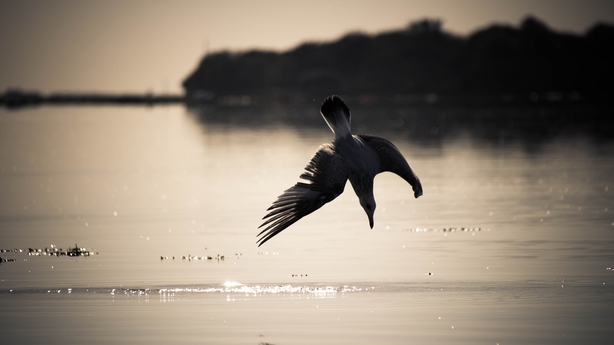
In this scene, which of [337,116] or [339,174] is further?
[337,116]

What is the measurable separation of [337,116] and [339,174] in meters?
1.31

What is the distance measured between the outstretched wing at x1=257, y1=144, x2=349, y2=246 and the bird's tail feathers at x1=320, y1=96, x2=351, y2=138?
51 centimetres

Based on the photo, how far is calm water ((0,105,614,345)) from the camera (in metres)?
13.2

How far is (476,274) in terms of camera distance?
52.6ft

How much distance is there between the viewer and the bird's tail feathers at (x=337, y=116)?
50.6ft

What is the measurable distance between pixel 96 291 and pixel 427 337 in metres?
5.37

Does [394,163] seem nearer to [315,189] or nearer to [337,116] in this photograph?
[337,116]

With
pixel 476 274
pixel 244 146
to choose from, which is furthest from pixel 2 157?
pixel 476 274

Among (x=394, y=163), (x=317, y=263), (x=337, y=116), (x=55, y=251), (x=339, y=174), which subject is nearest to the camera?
(x=339, y=174)

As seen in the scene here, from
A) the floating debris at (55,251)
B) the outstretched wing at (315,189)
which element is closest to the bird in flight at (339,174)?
the outstretched wing at (315,189)

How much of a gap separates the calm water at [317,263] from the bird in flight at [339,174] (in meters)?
1.29

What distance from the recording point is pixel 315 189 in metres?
14.7

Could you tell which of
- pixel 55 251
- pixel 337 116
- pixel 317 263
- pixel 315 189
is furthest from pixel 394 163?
pixel 55 251

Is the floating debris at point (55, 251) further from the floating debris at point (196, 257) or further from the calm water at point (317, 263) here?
the floating debris at point (196, 257)
